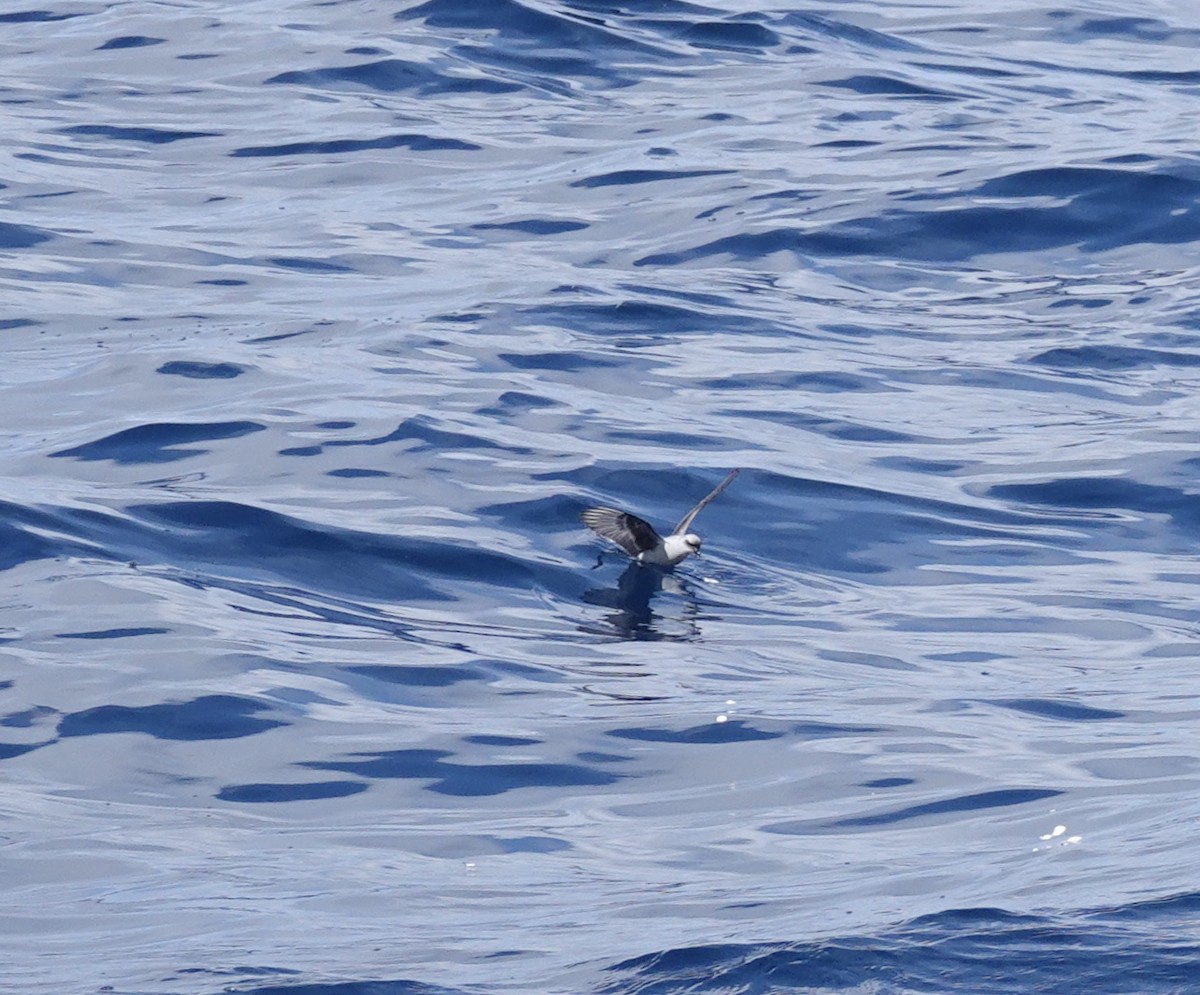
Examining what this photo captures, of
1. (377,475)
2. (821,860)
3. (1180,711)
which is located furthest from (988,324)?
(821,860)

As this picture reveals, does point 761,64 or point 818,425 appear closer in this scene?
point 818,425

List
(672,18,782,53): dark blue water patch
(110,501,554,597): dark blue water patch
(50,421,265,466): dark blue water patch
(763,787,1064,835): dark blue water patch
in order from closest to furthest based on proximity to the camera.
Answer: (763,787,1064,835): dark blue water patch → (110,501,554,597): dark blue water patch → (50,421,265,466): dark blue water patch → (672,18,782,53): dark blue water patch

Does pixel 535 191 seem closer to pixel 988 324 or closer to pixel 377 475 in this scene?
pixel 988 324

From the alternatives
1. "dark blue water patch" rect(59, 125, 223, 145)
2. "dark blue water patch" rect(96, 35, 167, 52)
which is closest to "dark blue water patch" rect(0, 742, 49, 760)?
"dark blue water patch" rect(59, 125, 223, 145)

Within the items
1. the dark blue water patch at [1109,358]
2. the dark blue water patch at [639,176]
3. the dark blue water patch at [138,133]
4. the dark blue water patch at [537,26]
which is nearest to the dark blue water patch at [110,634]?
the dark blue water patch at [1109,358]

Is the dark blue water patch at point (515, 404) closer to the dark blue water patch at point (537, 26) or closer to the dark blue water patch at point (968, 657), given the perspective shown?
the dark blue water patch at point (968, 657)

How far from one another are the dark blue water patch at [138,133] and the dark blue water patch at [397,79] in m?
1.75

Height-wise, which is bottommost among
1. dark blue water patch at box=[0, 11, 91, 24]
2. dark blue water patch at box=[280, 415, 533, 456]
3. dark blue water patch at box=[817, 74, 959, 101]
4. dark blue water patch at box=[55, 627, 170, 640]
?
dark blue water patch at box=[55, 627, 170, 640]

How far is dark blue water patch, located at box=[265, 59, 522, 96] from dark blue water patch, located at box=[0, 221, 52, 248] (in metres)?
4.57

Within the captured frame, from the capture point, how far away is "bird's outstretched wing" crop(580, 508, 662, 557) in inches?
371

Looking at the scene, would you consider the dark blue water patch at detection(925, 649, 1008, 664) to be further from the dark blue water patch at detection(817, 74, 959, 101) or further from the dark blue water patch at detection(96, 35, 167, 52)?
the dark blue water patch at detection(96, 35, 167, 52)

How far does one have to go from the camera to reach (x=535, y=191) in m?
16.4

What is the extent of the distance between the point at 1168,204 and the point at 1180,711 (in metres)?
8.94

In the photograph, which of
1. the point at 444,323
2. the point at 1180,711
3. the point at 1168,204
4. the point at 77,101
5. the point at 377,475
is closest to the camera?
the point at 1180,711
